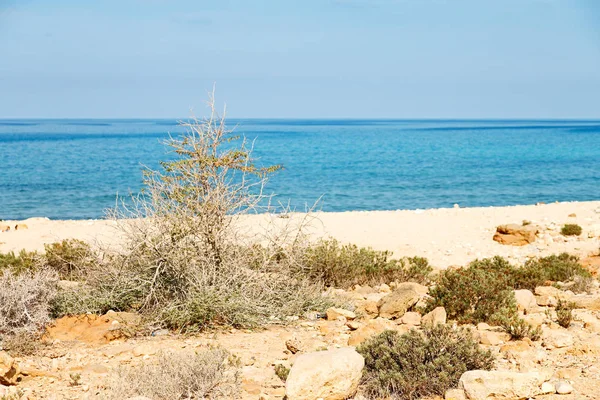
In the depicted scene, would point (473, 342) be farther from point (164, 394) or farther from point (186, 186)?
point (186, 186)

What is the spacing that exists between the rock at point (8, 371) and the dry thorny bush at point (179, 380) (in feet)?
2.80

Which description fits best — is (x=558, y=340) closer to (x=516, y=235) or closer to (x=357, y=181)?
(x=516, y=235)

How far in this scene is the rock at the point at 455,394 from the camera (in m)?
5.18

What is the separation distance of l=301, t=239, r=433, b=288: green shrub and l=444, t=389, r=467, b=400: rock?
168 inches

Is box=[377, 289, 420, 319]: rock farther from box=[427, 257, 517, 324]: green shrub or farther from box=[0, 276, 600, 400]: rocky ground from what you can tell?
box=[427, 257, 517, 324]: green shrub

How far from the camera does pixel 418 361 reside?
569 centimetres

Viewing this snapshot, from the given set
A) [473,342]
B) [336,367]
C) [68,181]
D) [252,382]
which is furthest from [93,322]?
[68,181]

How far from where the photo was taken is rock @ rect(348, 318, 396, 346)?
267 inches

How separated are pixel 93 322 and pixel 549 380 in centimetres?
501

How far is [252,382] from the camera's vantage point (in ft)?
19.1

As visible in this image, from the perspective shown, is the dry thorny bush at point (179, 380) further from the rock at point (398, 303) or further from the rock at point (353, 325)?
the rock at point (398, 303)

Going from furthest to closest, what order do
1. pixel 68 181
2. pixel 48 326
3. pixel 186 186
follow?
pixel 68 181
pixel 186 186
pixel 48 326

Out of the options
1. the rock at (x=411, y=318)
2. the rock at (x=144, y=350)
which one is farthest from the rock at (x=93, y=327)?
the rock at (x=411, y=318)

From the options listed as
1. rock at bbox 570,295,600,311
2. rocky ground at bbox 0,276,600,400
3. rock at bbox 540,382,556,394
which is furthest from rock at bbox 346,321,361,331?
rock at bbox 570,295,600,311
